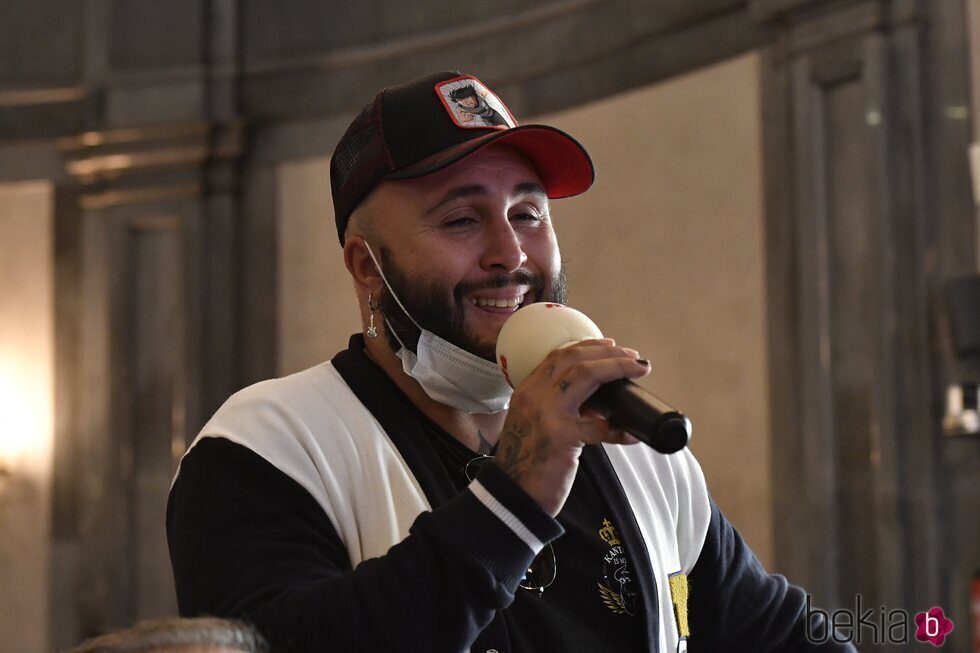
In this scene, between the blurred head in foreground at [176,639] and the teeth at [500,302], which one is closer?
the blurred head in foreground at [176,639]

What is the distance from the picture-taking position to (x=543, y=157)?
195 centimetres

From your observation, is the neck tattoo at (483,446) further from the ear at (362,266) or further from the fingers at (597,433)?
the fingers at (597,433)

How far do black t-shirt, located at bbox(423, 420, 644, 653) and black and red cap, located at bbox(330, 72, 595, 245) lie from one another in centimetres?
39

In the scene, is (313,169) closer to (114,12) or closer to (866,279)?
(114,12)

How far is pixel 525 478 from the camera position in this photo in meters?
1.48

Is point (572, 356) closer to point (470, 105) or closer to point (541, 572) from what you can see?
point (541, 572)

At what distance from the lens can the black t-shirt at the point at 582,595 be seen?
1653 millimetres

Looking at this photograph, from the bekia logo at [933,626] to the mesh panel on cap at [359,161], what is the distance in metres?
3.34

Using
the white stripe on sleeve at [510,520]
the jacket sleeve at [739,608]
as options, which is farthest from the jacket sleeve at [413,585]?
the jacket sleeve at [739,608]

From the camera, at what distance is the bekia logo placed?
4.73 metres

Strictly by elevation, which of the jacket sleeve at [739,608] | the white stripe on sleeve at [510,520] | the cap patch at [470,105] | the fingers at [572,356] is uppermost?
the cap patch at [470,105]

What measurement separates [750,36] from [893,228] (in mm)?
1203
